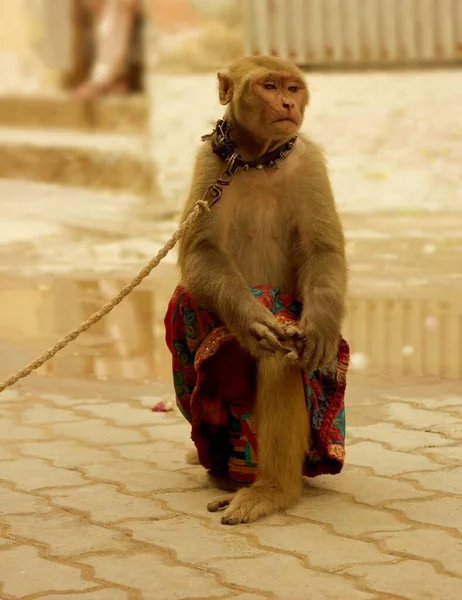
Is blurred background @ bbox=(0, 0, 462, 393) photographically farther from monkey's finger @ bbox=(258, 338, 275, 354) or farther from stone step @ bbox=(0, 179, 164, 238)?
monkey's finger @ bbox=(258, 338, 275, 354)

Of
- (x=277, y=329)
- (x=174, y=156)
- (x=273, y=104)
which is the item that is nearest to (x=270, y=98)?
(x=273, y=104)

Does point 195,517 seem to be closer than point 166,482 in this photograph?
Yes

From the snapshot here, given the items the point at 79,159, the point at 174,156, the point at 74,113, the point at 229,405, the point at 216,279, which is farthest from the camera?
the point at 74,113

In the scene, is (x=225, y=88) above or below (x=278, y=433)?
above

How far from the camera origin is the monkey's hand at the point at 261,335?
12.3ft

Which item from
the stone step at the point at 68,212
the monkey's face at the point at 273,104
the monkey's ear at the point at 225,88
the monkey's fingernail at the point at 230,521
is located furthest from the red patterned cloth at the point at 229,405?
the stone step at the point at 68,212

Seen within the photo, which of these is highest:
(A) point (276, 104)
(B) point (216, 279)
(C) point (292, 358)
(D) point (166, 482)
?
(A) point (276, 104)

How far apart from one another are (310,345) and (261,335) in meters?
0.16

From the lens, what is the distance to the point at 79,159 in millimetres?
14117

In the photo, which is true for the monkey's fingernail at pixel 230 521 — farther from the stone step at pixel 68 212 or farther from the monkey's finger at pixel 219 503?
the stone step at pixel 68 212

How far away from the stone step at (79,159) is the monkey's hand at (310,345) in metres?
9.48

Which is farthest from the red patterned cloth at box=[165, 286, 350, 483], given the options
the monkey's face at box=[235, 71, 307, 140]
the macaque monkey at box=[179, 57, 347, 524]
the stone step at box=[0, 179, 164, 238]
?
the stone step at box=[0, 179, 164, 238]

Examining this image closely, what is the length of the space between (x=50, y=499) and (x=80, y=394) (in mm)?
1592

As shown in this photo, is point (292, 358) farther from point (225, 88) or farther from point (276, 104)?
point (225, 88)
